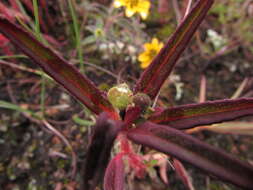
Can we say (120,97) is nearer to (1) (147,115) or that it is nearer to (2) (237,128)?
(1) (147,115)

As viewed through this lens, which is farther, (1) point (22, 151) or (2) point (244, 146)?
(2) point (244, 146)

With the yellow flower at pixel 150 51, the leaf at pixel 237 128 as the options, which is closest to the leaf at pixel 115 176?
the leaf at pixel 237 128

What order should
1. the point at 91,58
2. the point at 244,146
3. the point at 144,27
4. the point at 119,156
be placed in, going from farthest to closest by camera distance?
the point at 144,27, the point at 91,58, the point at 244,146, the point at 119,156

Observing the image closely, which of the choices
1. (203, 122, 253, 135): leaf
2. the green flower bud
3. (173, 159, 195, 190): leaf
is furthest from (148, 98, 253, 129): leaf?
(203, 122, 253, 135): leaf

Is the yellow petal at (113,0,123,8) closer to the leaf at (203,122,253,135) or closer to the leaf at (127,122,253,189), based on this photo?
the leaf at (203,122,253,135)

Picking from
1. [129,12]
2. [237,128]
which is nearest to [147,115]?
[237,128]

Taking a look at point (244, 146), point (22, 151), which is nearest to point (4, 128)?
point (22, 151)

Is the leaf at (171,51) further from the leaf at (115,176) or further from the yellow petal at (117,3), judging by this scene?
the yellow petal at (117,3)

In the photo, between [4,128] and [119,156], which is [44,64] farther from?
[4,128]
